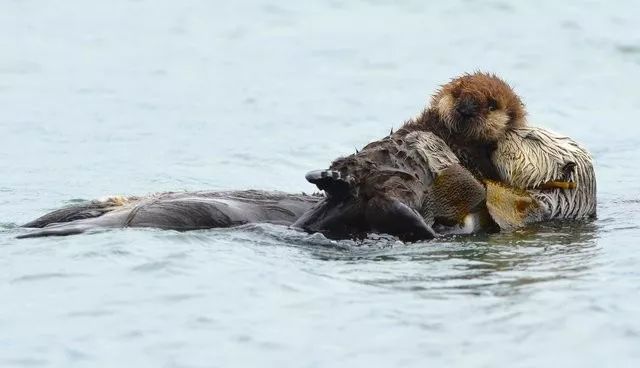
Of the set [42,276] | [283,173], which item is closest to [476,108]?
[42,276]

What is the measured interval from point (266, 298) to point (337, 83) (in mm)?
7927

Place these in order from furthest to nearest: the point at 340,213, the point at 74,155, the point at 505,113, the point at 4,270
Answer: the point at 74,155 → the point at 505,113 → the point at 340,213 → the point at 4,270

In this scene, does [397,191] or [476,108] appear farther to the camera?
[476,108]

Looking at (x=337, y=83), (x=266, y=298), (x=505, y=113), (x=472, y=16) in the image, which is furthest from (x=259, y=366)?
(x=472, y=16)

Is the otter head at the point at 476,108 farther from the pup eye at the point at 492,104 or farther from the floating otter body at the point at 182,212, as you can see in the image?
the floating otter body at the point at 182,212

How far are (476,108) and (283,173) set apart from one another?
11.4 ft

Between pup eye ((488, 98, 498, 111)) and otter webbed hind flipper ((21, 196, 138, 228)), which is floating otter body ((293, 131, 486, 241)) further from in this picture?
otter webbed hind flipper ((21, 196, 138, 228))

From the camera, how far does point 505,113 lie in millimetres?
6883

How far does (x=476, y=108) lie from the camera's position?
6703 mm

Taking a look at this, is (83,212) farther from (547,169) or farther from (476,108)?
(547,169)

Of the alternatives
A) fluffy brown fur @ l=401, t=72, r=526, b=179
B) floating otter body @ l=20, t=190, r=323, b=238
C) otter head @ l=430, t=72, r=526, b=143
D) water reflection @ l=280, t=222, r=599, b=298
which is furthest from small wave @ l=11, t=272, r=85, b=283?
otter head @ l=430, t=72, r=526, b=143

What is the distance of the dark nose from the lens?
6.67 metres

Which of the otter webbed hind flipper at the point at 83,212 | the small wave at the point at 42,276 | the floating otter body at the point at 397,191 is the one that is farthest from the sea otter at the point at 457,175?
the small wave at the point at 42,276

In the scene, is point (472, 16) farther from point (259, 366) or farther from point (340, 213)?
point (259, 366)
